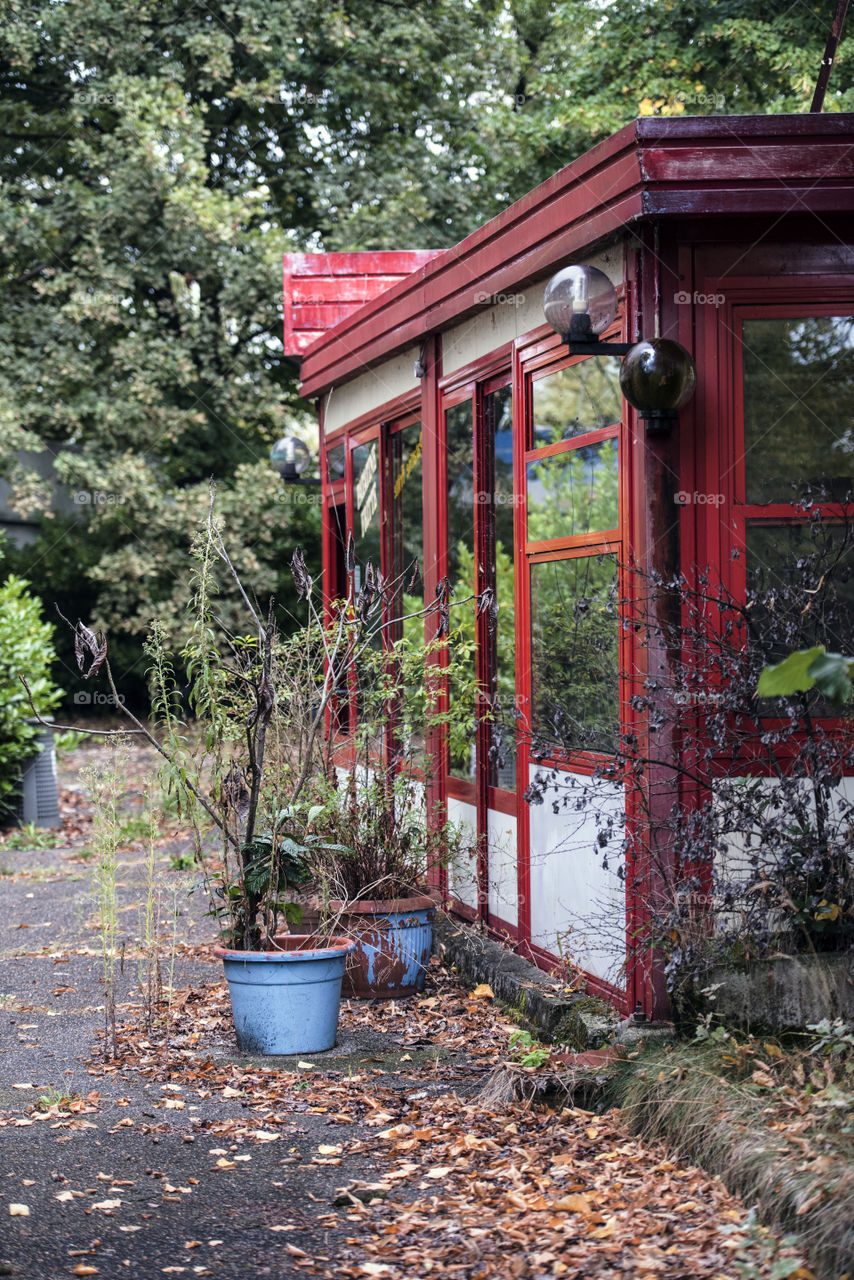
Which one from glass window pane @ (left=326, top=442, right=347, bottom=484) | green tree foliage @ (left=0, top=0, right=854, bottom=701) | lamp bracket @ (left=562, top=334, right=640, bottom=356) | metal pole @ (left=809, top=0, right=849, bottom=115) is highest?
green tree foliage @ (left=0, top=0, right=854, bottom=701)

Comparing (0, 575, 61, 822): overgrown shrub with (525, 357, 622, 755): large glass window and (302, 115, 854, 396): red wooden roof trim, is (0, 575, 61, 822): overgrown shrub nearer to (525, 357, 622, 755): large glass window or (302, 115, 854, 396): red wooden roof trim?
(525, 357, 622, 755): large glass window

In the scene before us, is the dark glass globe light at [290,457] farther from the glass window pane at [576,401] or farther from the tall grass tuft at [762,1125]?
the tall grass tuft at [762,1125]

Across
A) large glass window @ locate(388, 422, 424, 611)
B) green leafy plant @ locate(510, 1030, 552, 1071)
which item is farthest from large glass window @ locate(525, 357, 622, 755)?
large glass window @ locate(388, 422, 424, 611)

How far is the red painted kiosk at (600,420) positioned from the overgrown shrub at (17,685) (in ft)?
18.1

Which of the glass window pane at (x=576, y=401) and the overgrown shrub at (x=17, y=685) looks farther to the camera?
the overgrown shrub at (x=17, y=685)

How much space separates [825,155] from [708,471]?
118 cm

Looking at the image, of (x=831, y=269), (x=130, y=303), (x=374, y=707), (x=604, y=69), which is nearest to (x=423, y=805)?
(x=374, y=707)

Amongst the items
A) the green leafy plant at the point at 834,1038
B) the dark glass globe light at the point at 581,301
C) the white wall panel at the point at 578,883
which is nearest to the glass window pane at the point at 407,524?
the white wall panel at the point at 578,883

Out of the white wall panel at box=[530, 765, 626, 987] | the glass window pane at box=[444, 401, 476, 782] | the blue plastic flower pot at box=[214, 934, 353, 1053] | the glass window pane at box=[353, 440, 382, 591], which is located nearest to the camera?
the white wall panel at box=[530, 765, 626, 987]

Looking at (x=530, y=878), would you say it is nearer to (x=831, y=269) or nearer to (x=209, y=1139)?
(x=209, y=1139)

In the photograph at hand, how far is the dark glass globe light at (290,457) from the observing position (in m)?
10.8

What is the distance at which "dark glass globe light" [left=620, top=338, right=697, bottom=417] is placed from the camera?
4.84 meters

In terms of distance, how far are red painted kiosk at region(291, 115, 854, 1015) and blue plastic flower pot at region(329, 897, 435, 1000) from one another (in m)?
0.46

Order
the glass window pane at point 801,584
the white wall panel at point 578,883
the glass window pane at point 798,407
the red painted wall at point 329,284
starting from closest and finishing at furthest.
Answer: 1. the glass window pane at point 801,584
2. the glass window pane at point 798,407
3. the white wall panel at point 578,883
4. the red painted wall at point 329,284
